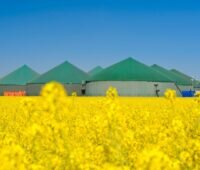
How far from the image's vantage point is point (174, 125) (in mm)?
4684

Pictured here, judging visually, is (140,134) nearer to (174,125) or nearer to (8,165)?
(174,125)

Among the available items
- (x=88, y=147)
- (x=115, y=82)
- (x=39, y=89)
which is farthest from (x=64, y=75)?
(x=88, y=147)

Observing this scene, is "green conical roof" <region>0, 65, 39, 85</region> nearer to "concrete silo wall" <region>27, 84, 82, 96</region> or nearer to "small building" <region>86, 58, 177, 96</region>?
"concrete silo wall" <region>27, 84, 82, 96</region>

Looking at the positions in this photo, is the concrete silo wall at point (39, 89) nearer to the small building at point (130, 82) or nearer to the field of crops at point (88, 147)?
the small building at point (130, 82)

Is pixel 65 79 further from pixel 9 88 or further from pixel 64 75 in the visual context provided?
pixel 9 88

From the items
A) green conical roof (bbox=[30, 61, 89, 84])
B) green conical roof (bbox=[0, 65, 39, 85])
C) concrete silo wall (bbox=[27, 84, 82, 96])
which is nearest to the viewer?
concrete silo wall (bbox=[27, 84, 82, 96])

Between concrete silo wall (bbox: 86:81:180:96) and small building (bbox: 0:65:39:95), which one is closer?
concrete silo wall (bbox: 86:81:180:96)

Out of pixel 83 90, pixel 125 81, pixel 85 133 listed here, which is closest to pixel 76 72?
pixel 83 90

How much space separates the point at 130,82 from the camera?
5747 centimetres

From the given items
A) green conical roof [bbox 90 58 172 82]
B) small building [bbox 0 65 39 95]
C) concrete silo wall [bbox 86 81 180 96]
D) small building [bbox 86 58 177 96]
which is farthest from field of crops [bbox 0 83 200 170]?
small building [bbox 0 65 39 95]

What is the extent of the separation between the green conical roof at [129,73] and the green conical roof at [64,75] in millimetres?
7445

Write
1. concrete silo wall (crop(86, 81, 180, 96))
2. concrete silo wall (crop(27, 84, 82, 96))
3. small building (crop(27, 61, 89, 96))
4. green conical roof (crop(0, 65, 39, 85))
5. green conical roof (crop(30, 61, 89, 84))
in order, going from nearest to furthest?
1. concrete silo wall (crop(86, 81, 180, 96))
2. concrete silo wall (crop(27, 84, 82, 96))
3. small building (crop(27, 61, 89, 96))
4. green conical roof (crop(30, 61, 89, 84))
5. green conical roof (crop(0, 65, 39, 85))

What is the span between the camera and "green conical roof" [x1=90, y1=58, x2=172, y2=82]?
195 ft

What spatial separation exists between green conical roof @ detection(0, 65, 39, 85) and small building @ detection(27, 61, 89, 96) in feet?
44.6
